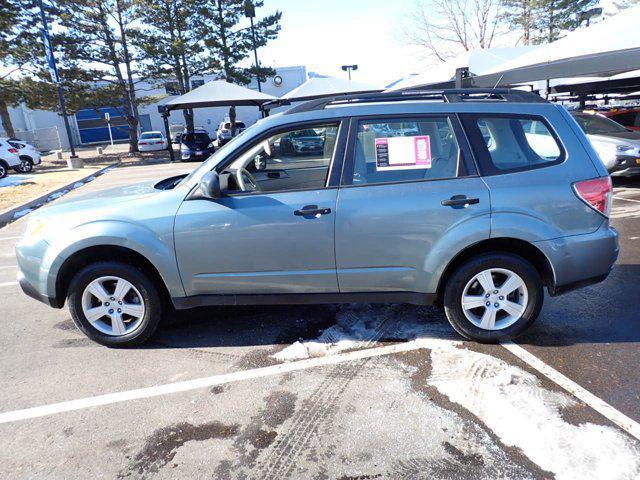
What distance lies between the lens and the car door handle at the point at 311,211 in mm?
3199

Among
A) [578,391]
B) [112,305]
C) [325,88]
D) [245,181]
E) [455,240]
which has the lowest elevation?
[578,391]

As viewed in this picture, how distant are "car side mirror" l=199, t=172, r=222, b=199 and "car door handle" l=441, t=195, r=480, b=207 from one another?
1605mm

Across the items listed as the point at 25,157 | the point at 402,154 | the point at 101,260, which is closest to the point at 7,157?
the point at 25,157

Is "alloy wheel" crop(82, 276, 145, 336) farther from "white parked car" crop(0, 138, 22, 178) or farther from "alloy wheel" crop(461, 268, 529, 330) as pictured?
"white parked car" crop(0, 138, 22, 178)

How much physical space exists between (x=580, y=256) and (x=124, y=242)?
3.36 meters

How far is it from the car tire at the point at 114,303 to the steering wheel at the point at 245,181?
105 cm

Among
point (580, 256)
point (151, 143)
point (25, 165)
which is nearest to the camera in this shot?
point (580, 256)

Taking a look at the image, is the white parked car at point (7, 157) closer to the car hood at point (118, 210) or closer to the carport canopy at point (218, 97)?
the carport canopy at point (218, 97)

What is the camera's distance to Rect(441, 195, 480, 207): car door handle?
318 centimetres

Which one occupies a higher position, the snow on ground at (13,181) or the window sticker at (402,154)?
the window sticker at (402,154)

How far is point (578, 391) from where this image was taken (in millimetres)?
2844

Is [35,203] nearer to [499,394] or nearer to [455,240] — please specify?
[455,240]

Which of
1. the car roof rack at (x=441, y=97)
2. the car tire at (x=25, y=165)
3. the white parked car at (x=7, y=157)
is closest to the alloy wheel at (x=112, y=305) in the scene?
the car roof rack at (x=441, y=97)

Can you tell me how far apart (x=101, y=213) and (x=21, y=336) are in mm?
1569
